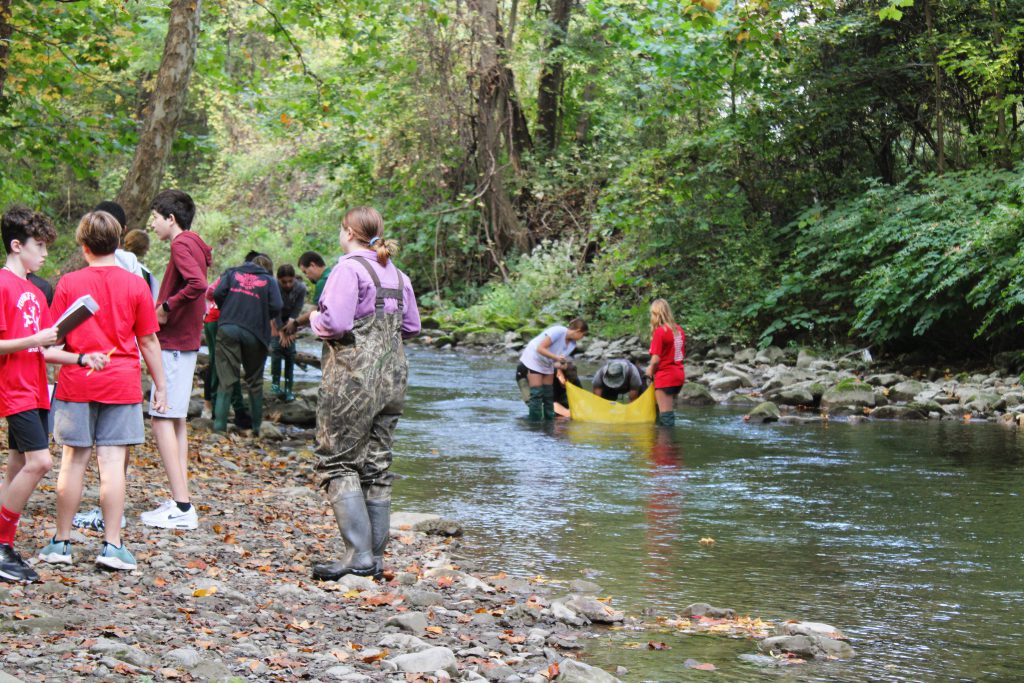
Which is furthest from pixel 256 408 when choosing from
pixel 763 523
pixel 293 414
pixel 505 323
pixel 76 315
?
pixel 505 323

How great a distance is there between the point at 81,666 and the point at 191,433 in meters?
7.34

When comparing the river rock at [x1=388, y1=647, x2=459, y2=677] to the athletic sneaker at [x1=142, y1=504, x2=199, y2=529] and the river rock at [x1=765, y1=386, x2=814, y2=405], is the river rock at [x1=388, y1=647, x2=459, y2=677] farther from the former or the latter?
the river rock at [x1=765, y1=386, x2=814, y2=405]

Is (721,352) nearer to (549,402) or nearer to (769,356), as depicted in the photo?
(769,356)

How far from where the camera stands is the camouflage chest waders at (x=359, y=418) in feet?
19.4

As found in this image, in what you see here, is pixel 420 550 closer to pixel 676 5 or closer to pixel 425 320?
pixel 676 5

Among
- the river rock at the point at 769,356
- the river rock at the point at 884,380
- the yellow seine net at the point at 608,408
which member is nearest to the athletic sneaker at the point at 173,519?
the yellow seine net at the point at 608,408

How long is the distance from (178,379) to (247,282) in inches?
152

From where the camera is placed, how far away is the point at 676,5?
17625mm

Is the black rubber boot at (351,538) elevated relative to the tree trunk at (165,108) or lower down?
lower down

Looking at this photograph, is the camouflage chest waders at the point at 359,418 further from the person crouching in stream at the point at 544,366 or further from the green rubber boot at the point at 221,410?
the person crouching in stream at the point at 544,366

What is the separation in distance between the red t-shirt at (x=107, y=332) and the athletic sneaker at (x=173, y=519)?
126cm

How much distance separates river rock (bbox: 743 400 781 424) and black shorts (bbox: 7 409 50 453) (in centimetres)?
1034

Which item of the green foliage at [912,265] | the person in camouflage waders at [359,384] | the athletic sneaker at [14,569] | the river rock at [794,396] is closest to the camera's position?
the athletic sneaker at [14,569]

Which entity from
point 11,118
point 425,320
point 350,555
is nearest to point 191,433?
point 11,118
